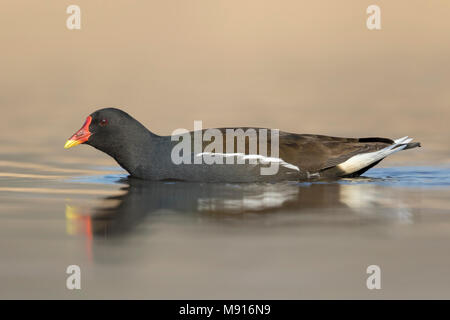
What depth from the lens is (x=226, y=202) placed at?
9.07 metres

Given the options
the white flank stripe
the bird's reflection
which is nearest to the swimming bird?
the white flank stripe

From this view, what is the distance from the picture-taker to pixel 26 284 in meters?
5.68

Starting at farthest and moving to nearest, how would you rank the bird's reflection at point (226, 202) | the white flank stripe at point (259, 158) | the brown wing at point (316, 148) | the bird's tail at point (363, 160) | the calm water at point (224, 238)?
the bird's tail at point (363, 160)
the brown wing at point (316, 148)
the white flank stripe at point (259, 158)
the bird's reflection at point (226, 202)
the calm water at point (224, 238)

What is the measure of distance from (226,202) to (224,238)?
2029mm

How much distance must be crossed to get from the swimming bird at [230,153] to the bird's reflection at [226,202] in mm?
197

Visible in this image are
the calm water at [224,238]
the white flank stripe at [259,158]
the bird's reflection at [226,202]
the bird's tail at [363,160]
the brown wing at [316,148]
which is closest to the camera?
the calm water at [224,238]

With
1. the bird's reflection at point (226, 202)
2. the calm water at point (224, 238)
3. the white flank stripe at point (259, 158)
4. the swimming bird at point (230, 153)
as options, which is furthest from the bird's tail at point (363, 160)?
the white flank stripe at point (259, 158)

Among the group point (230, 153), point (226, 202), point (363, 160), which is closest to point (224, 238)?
point (226, 202)

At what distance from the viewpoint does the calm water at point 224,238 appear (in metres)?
5.60

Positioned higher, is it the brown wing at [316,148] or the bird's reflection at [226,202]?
the brown wing at [316,148]

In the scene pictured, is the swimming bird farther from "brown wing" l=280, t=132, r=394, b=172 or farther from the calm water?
the calm water

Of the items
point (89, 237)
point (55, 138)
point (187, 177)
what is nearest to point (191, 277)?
point (89, 237)

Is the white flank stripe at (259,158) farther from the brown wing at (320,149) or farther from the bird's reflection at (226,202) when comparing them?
the bird's reflection at (226,202)

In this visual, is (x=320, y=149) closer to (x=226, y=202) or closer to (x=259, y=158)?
(x=259, y=158)
